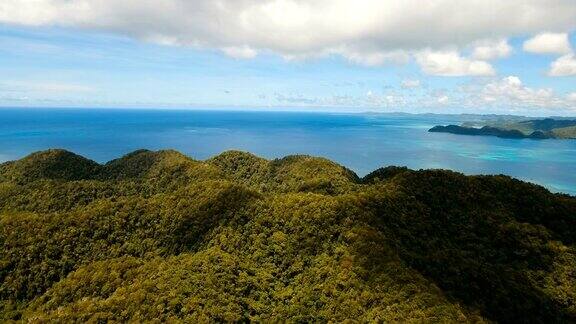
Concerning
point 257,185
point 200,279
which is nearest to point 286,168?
point 257,185

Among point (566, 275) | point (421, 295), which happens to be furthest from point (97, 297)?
point (566, 275)

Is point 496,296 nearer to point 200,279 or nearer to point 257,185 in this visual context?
point 200,279

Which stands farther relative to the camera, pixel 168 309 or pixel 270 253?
pixel 270 253

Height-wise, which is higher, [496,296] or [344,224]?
[344,224]

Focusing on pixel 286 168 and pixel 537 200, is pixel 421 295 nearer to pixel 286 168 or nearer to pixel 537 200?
pixel 537 200

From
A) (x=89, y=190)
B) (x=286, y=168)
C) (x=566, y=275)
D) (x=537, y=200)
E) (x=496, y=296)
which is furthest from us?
(x=286, y=168)

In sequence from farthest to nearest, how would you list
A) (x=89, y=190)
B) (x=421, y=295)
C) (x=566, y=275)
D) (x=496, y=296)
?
(x=89, y=190)
(x=566, y=275)
(x=496, y=296)
(x=421, y=295)

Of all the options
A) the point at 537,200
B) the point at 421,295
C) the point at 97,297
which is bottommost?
the point at 97,297
